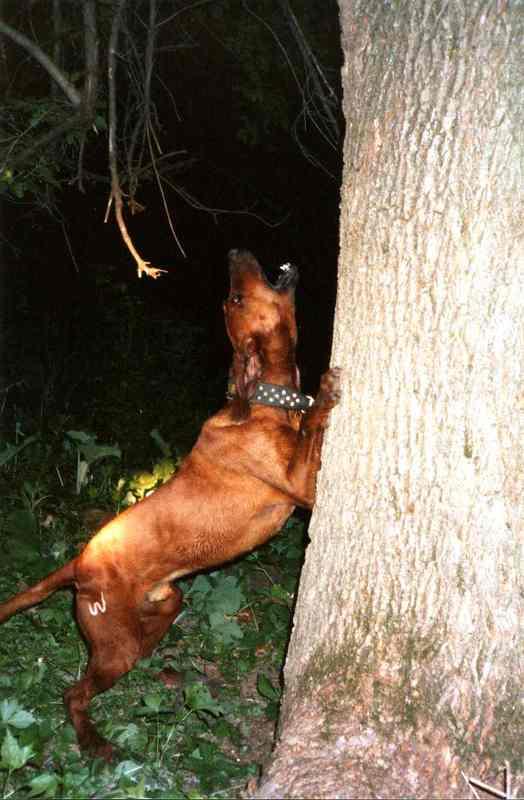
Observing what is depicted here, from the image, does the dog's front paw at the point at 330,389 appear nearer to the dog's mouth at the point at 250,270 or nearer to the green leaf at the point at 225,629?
the dog's mouth at the point at 250,270

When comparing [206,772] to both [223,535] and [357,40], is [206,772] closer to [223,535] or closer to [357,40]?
[223,535]

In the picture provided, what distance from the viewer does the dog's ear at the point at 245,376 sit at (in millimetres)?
4180

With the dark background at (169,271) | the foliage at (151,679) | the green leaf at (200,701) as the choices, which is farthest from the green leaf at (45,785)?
the dark background at (169,271)

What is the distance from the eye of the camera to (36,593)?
4.29m

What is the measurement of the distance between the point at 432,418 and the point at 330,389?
62cm

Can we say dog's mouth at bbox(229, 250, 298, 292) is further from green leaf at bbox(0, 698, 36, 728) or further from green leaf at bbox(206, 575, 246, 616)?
green leaf at bbox(0, 698, 36, 728)

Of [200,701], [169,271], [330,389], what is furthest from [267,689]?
[169,271]

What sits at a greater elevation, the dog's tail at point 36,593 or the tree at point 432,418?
the tree at point 432,418

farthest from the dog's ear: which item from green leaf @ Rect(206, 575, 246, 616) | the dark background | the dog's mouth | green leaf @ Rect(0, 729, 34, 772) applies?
the dark background

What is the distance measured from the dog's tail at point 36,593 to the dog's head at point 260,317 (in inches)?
55.2

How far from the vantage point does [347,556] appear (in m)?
3.01

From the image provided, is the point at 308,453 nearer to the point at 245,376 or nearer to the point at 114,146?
the point at 245,376

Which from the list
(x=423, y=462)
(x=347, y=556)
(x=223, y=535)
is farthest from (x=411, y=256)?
(x=223, y=535)

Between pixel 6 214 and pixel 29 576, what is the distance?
21.5 ft
